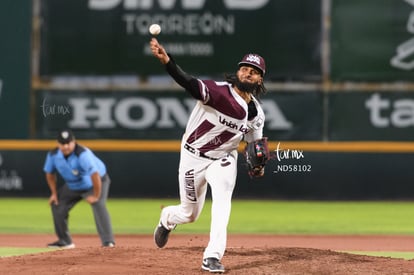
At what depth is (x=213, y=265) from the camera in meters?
8.34

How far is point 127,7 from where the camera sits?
1712 cm

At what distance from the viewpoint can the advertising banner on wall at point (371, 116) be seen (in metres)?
17.5

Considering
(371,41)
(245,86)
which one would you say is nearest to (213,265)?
(245,86)

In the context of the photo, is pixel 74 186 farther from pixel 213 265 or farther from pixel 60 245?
pixel 213 265

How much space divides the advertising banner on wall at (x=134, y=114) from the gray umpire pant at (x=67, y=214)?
5.02 metres

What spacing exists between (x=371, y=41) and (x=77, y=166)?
23.8ft

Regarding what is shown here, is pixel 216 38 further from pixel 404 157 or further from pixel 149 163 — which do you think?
pixel 404 157

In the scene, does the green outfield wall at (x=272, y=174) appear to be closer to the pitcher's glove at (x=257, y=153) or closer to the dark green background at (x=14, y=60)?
the dark green background at (x=14, y=60)

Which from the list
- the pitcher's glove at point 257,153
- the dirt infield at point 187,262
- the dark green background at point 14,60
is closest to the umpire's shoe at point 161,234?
the dirt infield at point 187,262

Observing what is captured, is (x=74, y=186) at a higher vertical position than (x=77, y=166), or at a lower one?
lower

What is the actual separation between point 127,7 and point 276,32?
97.9 inches

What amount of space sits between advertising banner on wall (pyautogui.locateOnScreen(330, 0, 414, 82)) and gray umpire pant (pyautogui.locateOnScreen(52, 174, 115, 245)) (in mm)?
6449

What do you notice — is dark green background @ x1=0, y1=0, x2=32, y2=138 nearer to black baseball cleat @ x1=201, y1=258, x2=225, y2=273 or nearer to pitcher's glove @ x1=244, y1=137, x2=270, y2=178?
pitcher's glove @ x1=244, y1=137, x2=270, y2=178

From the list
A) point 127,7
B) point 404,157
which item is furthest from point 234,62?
point 404,157
